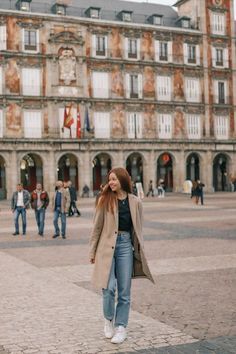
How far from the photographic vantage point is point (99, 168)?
54375 mm

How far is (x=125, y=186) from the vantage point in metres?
6.32

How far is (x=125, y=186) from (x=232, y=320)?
231cm

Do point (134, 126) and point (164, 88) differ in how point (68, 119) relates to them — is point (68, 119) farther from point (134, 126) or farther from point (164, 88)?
point (164, 88)

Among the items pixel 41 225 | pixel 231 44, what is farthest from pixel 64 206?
pixel 231 44

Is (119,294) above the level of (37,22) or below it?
below

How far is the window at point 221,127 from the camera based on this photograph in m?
56.0

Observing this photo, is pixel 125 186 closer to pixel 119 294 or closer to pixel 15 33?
pixel 119 294

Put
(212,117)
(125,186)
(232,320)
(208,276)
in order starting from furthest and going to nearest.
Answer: (212,117) < (208,276) < (232,320) < (125,186)

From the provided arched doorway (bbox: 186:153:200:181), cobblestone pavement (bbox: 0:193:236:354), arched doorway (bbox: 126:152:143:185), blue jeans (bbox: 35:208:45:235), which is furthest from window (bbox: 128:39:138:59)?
cobblestone pavement (bbox: 0:193:236:354)

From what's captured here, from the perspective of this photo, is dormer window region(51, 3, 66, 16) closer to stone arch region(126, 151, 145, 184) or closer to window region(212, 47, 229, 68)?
stone arch region(126, 151, 145, 184)

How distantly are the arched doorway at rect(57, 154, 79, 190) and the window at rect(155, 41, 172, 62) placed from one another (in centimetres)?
1281

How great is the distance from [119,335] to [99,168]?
48302 millimetres

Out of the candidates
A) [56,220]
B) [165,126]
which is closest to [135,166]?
[165,126]

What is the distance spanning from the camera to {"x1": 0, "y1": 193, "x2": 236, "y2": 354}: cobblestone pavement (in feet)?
20.2
